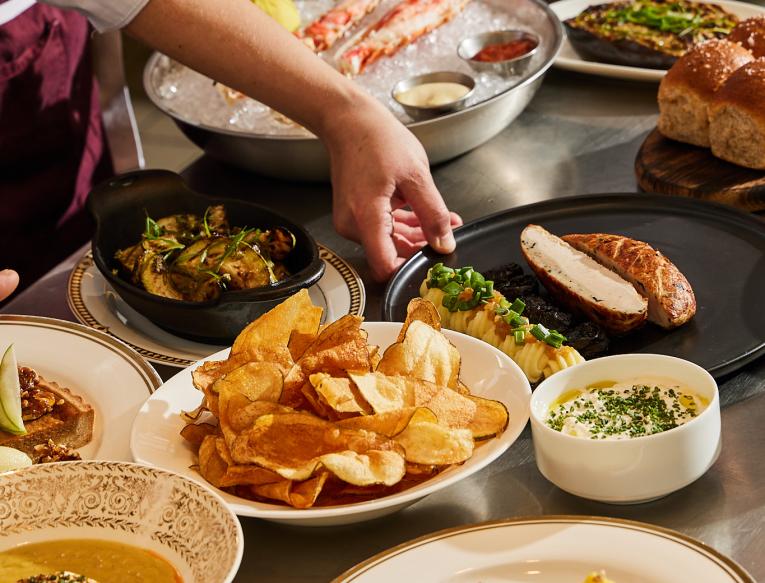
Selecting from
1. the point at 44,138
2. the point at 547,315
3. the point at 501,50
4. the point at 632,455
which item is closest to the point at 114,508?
the point at 632,455

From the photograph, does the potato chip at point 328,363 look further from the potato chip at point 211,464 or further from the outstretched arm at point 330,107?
the outstretched arm at point 330,107

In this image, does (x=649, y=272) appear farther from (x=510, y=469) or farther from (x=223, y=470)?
(x=223, y=470)

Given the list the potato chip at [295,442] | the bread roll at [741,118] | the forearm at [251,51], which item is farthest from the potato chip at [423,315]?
the bread roll at [741,118]

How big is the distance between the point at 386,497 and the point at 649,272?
73cm

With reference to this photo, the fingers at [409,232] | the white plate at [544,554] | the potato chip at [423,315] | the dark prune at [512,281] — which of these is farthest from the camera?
the fingers at [409,232]

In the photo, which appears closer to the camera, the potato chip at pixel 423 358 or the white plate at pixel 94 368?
the potato chip at pixel 423 358

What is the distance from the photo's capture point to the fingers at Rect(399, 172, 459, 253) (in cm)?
196

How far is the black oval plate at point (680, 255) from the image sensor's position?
5.29 ft

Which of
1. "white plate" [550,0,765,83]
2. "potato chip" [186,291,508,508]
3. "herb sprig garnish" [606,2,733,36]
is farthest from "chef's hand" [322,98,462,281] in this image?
"herb sprig garnish" [606,2,733,36]

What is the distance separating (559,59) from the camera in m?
2.83

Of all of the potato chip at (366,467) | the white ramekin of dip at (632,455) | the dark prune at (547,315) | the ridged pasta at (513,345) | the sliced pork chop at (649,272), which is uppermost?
the potato chip at (366,467)

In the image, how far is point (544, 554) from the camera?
1153 millimetres

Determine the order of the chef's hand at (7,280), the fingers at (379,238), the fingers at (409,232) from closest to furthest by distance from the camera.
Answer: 1. the chef's hand at (7,280)
2. the fingers at (379,238)
3. the fingers at (409,232)

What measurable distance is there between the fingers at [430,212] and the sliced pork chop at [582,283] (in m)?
0.16
